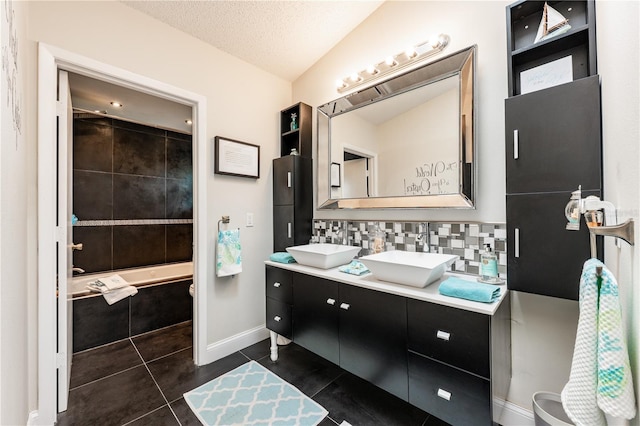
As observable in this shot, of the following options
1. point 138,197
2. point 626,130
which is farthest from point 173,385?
point 626,130

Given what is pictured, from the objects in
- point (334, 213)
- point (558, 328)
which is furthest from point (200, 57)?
point (558, 328)

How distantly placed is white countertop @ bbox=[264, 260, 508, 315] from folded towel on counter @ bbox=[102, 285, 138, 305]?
1585 millimetres

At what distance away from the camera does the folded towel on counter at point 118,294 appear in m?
2.33

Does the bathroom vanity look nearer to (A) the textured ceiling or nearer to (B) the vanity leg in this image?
(B) the vanity leg

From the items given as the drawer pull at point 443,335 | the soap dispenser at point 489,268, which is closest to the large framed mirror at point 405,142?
the soap dispenser at point 489,268

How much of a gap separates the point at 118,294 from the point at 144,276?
1.10 meters

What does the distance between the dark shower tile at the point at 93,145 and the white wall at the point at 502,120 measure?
9.24ft

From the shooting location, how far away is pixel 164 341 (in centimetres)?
253

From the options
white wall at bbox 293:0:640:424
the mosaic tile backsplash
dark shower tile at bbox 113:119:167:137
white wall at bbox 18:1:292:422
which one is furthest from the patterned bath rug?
dark shower tile at bbox 113:119:167:137

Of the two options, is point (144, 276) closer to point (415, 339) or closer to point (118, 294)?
point (118, 294)

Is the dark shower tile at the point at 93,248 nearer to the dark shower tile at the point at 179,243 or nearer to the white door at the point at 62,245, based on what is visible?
the dark shower tile at the point at 179,243

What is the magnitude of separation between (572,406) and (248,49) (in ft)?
9.19

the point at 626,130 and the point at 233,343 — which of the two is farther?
the point at 233,343

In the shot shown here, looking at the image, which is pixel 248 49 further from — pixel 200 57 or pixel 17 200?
pixel 17 200
